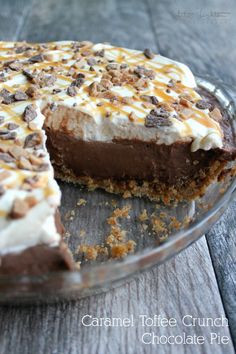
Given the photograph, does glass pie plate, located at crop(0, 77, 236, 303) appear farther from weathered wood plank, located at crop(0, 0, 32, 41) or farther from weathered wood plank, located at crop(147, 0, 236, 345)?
weathered wood plank, located at crop(0, 0, 32, 41)

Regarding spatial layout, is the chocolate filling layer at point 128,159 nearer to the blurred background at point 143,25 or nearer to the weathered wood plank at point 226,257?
the weathered wood plank at point 226,257

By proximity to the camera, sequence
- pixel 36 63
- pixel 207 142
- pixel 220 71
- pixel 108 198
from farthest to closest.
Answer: pixel 220 71 < pixel 36 63 < pixel 108 198 < pixel 207 142

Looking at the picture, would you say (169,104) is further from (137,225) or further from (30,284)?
(30,284)

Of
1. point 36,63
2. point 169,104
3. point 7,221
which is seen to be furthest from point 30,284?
point 36,63

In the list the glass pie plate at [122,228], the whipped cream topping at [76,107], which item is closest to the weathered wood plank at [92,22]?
the whipped cream topping at [76,107]

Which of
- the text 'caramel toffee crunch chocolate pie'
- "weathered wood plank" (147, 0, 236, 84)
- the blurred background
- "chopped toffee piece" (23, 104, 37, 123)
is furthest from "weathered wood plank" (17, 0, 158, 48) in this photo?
"chopped toffee piece" (23, 104, 37, 123)

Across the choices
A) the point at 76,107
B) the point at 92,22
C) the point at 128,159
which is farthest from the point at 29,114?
the point at 92,22
